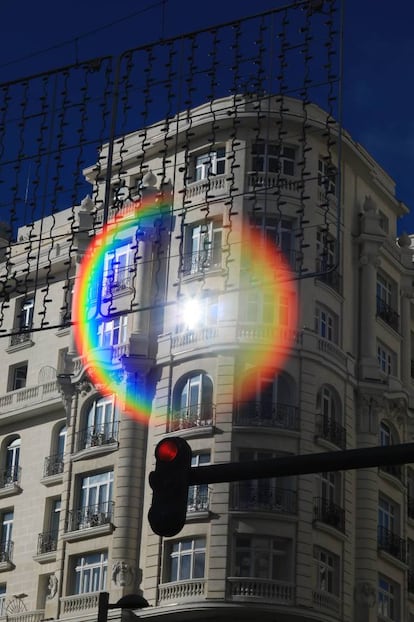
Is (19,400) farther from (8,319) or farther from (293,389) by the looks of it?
(293,389)

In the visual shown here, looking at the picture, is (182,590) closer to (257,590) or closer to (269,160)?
(257,590)

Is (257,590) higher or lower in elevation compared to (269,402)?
lower

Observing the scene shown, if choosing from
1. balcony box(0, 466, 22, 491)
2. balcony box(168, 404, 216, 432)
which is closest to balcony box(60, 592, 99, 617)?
balcony box(168, 404, 216, 432)

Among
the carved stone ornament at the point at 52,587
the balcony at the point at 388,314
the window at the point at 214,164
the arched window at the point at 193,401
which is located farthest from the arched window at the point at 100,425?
the balcony at the point at 388,314

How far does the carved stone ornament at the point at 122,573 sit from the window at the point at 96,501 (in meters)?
1.68

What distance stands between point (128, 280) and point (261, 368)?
6335 millimetres

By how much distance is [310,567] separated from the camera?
4275 centimetres

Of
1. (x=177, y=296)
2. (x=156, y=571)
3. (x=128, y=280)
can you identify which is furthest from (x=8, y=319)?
(x=156, y=571)

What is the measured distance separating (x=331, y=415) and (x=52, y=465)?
997 centimetres

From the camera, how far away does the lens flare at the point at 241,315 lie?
4456cm

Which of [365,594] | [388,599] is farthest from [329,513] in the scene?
[388,599]

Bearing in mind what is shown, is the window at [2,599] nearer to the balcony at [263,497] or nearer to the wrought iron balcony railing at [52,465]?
the wrought iron balcony railing at [52,465]

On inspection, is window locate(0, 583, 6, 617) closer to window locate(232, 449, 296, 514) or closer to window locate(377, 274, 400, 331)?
window locate(232, 449, 296, 514)

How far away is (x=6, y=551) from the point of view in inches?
1919
